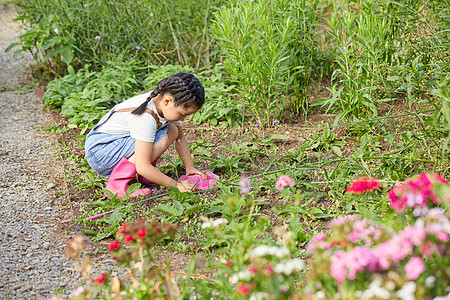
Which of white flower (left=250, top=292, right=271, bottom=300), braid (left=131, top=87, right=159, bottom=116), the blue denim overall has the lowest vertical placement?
the blue denim overall

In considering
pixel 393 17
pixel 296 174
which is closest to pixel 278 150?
pixel 296 174

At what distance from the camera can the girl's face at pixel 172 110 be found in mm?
2709

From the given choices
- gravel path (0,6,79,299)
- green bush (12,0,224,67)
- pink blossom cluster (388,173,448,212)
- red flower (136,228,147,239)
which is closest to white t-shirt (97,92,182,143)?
gravel path (0,6,79,299)

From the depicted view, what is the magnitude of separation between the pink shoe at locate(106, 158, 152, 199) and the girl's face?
385 mm

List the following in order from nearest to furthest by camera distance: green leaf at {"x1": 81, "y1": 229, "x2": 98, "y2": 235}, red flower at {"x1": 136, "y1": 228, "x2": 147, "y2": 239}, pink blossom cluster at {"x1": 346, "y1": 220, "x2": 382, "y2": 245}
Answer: pink blossom cluster at {"x1": 346, "y1": 220, "x2": 382, "y2": 245} → red flower at {"x1": 136, "y1": 228, "x2": 147, "y2": 239} → green leaf at {"x1": 81, "y1": 229, "x2": 98, "y2": 235}

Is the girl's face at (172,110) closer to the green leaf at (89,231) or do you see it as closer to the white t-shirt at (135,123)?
the white t-shirt at (135,123)

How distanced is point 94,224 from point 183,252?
1.95 feet

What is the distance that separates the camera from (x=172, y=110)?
273 centimetres

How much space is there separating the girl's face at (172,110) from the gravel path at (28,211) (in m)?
0.83

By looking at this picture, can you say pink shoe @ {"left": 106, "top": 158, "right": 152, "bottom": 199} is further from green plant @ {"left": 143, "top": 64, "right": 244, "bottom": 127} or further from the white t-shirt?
green plant @ {"left": 143, "top": 64, "right": 244, "bottom": 127}

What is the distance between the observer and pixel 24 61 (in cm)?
574

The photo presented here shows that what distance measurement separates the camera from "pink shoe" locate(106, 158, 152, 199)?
Result: 2.80 m

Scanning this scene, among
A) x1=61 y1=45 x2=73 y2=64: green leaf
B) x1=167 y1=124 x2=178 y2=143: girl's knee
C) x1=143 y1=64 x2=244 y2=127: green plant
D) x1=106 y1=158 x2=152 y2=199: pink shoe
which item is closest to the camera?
x1=106 y1=158 x2=152 y2=199: pink shoe

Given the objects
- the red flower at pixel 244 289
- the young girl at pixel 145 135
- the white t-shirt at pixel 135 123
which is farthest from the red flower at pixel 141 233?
the white t-shirt at pixel 135 123
